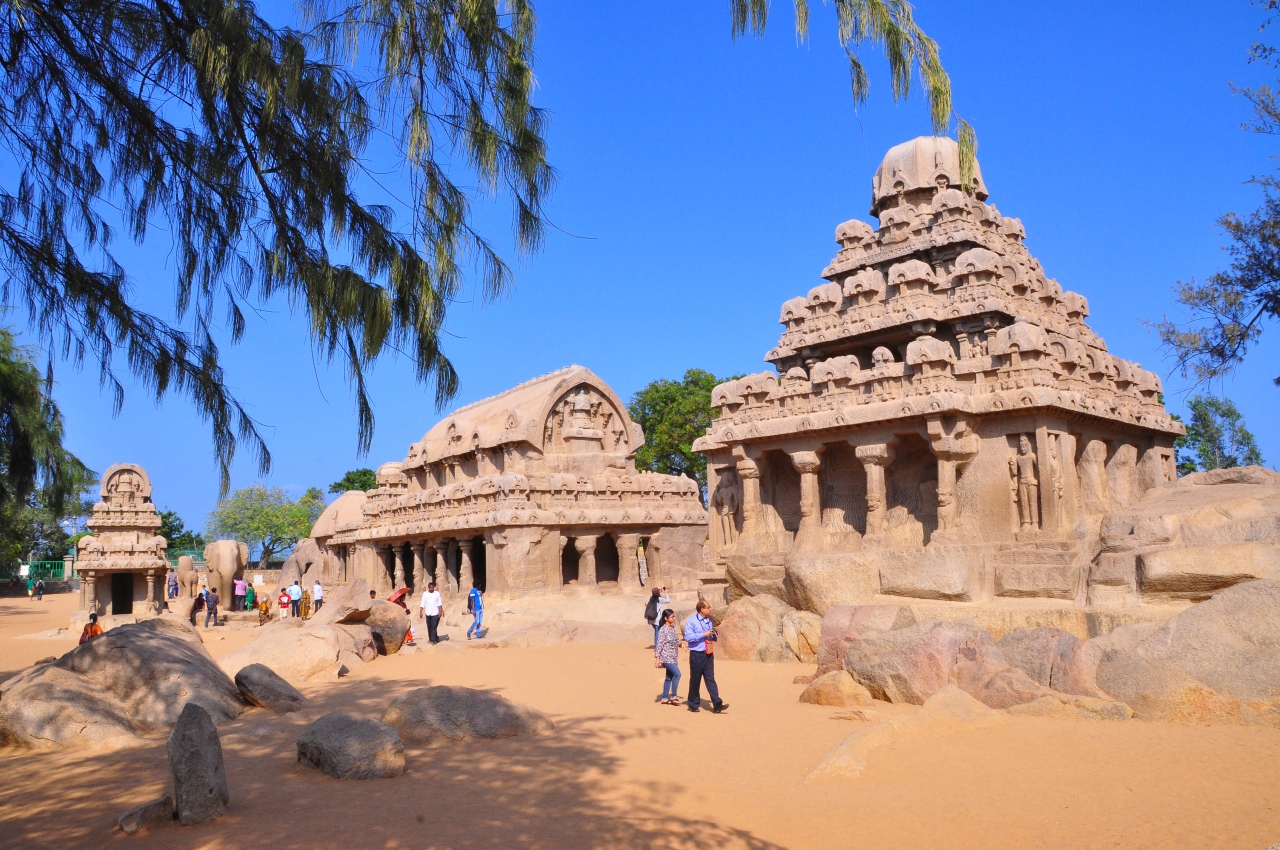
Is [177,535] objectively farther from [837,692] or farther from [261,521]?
[837,692]

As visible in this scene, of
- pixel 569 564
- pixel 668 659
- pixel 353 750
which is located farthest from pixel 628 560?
pixel 353 750

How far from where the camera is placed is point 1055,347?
17.6 m

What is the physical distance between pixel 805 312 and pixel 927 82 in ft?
57.0

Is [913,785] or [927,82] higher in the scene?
[927,82]

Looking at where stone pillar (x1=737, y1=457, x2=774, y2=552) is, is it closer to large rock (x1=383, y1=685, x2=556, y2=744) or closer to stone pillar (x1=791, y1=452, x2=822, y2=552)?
stone pillar (x1=791, y1=452, x2=822, y2=552)

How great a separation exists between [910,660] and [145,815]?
816cm

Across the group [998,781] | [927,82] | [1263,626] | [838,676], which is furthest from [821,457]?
[927,82]

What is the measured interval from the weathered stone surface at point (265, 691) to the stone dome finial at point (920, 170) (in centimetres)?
1699

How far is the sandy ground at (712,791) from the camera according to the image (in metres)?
6.84

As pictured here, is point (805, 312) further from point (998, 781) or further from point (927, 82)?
point (927, 82)

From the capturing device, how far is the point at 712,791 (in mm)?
8148

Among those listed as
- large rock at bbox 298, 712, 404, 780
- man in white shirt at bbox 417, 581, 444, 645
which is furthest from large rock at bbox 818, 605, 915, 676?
man in white shirt at bbox 417, 581, 444, 645

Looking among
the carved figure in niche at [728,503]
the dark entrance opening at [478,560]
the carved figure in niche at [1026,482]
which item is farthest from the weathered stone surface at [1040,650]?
the dark entrance opening at [478,560]

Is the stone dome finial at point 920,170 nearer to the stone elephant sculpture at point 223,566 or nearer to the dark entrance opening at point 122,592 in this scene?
the stone elephant sculpture at point 223,566
